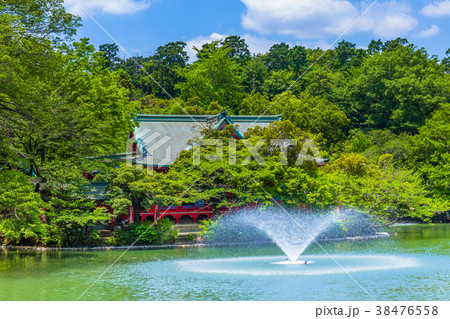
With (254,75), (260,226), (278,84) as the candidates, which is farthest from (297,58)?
(260,226)

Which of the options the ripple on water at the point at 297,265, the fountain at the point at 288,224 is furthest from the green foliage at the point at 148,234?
the ripple on water at the point at 297,265

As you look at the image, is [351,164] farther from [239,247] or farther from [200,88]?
[200,88]

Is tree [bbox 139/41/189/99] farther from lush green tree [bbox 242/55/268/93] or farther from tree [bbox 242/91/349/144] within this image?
tree [bbox 242/91/349/144]

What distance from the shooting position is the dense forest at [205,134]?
1628 centimetres

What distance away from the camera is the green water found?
13.0m

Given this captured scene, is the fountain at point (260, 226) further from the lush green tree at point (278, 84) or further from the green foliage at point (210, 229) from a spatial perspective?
the lush green tree at point (278, 84)

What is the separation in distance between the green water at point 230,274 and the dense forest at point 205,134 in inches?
68.0

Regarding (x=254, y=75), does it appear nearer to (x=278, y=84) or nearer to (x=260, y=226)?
(x=278, y=84)

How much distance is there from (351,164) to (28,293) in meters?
18.9

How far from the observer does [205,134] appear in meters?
25.5

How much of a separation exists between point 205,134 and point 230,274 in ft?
35.7

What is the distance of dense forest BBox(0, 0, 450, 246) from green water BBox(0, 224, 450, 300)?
5.66ft

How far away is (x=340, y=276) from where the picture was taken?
49.3 ft

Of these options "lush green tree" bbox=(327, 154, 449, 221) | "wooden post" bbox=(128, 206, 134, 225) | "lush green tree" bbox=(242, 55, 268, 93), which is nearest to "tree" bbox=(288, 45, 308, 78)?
"lush green tree" bbox=(242, 55, 268, 93)
